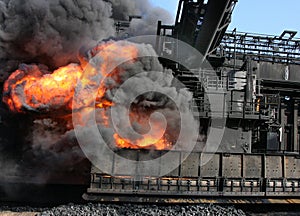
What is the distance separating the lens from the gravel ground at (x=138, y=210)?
841cm

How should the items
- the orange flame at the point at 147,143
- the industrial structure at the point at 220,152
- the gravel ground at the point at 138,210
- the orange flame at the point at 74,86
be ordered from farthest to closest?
the orange flame at the point at 74,86 < the orange flame at the point at 147,143 < the industrial structure at the point at 220,152 < the gravel ground at the point at 138,210

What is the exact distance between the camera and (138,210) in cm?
860

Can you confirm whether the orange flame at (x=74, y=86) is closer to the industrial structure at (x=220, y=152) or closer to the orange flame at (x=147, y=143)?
the orange flame at (x=147, y=143)

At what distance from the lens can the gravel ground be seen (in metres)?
8.41

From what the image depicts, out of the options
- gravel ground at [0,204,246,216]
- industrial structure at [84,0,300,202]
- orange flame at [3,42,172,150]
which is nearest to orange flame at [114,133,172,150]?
orange flame at [3,42,172,150]

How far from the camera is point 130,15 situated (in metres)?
18.2

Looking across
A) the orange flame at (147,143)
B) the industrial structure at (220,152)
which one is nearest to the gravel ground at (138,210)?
the industrial structure at (220,152)

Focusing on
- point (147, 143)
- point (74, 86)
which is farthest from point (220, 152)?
point (74, 86)

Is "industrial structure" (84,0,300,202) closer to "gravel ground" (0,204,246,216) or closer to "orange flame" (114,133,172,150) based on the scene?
"gravel ground" (0,204,246,216)

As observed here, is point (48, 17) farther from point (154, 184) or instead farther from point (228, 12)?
point (154, 184)

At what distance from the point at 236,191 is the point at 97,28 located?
892cm

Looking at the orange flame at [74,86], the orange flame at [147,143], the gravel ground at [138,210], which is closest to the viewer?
the gravel ground at [138,210]

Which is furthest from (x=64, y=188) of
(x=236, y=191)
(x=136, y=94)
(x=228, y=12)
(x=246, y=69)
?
(x=246, y=69)

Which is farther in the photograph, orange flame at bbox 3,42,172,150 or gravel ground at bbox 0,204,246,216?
orange flame at bbox 3,42,172,150
